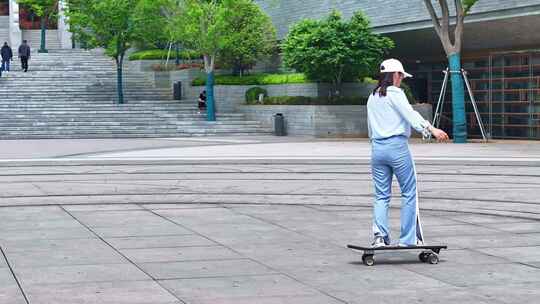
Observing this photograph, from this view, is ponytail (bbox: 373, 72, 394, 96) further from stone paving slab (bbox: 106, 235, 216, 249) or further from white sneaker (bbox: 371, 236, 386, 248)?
stone paving slab (bbox: 106, 235, 216, 249)

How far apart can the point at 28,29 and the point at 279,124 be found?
3851cm

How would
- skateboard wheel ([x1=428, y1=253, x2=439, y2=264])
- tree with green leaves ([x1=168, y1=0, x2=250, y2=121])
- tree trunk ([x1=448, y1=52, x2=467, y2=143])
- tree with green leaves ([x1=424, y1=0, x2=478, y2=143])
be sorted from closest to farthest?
skateboard wheel ([x1=428, y1=253, x2=439, y2=264]) → tree with green leaves ([x1=424, y1=0, x2=478, y2=143]) → tree trunk ([x1=448, y1=52, x2=467, y2=143]) → tree with green leaves ([x1=168, y1=0, x2=250, y2=121])

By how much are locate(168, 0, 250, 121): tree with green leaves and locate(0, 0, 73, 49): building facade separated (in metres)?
24.7

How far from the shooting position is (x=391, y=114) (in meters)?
10.6

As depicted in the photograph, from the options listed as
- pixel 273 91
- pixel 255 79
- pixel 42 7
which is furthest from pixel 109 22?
pixel 42 7

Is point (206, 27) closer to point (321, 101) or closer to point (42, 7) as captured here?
point (321, 101)

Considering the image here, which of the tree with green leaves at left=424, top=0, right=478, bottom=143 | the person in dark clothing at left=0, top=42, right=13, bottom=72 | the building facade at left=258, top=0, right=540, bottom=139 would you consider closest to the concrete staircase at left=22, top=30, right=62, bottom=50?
the person in dark clothing at left=0, top=42, right=13, bottom=72

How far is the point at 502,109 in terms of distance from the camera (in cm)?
4238

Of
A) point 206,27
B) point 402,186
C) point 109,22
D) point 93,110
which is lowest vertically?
point 93,110

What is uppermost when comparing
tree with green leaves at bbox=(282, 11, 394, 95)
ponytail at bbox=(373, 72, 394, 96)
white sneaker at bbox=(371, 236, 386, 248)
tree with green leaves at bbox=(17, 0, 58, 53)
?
tree with green leaves at bbox=(17, 0, 58, 53)

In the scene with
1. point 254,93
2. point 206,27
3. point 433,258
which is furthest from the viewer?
point 254,93

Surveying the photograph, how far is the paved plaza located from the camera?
903 cm

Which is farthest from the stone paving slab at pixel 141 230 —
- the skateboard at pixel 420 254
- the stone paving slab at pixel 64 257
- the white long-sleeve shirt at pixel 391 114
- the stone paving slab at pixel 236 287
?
the stone paving slab at pixel 236 287

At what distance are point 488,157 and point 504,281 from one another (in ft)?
56.1
